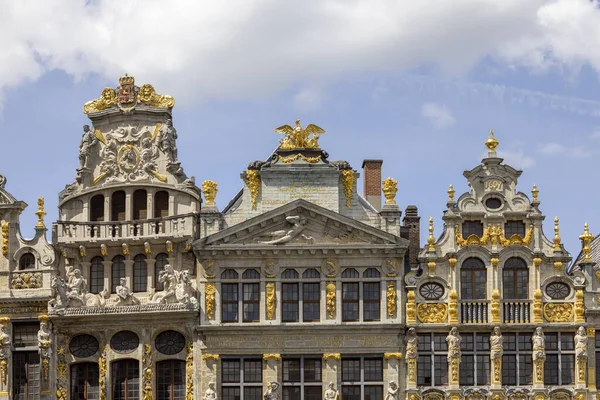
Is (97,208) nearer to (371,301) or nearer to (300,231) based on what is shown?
(300,231)

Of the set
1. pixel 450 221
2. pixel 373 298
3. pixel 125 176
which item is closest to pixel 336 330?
pixel 373 298

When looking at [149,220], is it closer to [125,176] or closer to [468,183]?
[125,176]

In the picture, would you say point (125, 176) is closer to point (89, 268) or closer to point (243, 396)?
point (89, 268)

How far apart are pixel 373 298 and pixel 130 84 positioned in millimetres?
12283

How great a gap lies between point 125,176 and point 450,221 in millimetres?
12232

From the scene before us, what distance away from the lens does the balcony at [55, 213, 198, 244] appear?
6506cm

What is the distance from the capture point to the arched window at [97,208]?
6650 centimetres

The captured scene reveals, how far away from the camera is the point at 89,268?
66125mm

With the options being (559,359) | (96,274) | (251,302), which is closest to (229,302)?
(251,302)

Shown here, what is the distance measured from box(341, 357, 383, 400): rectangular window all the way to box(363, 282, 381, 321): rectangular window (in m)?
1.54

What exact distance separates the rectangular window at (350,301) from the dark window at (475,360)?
4.07 meters

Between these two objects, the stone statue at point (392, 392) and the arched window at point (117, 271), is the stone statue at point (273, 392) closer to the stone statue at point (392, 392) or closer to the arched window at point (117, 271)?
the stone statue at point (392, 392)

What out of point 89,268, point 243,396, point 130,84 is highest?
point 130,84

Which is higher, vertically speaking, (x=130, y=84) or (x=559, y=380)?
(x=130, y=84)
